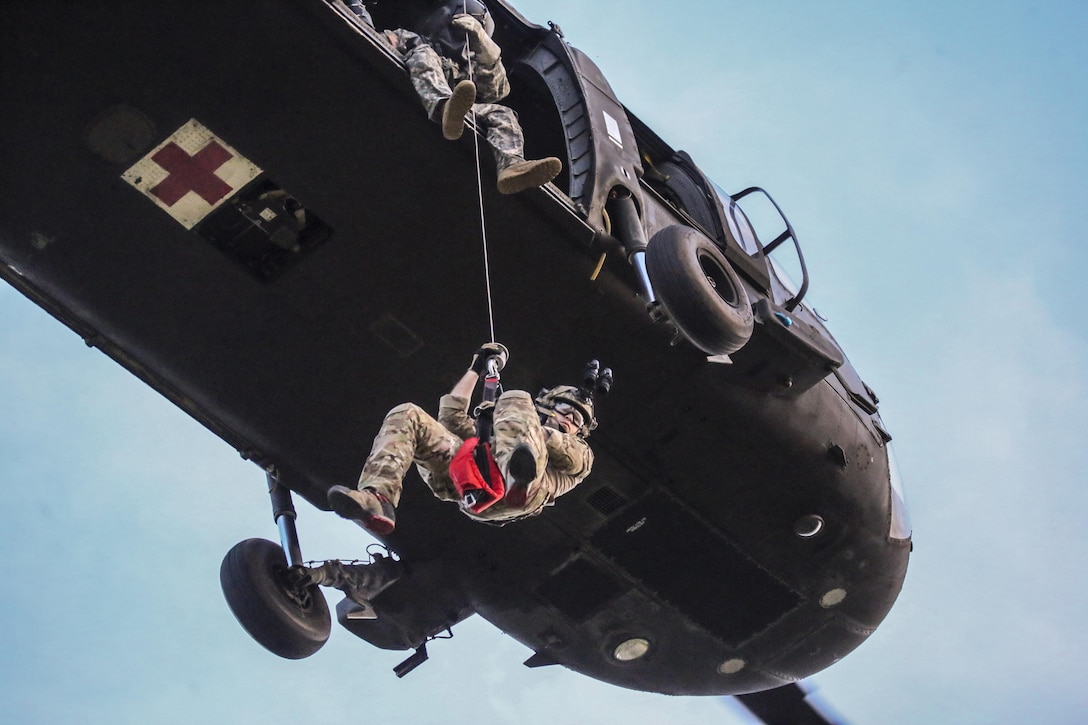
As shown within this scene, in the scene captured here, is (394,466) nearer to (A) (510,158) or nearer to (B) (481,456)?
(B) (481,456)

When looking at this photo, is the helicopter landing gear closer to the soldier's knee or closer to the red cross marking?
the red cross marking

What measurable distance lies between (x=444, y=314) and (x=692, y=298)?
166cm

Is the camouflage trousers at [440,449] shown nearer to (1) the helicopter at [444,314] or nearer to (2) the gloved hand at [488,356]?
(2) the gloved hand at [488,356]

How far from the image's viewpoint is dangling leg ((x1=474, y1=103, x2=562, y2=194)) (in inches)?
315

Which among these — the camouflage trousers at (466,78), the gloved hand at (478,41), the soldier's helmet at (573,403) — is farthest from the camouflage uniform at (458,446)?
the gloved hand at (478,41)

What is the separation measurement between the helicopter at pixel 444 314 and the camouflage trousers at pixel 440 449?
5.64 feet

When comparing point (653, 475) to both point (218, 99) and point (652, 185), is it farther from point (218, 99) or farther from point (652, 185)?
point (218, 99)

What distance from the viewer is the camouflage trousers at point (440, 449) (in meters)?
6.54

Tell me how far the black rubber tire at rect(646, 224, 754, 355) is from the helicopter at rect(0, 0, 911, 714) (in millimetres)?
18

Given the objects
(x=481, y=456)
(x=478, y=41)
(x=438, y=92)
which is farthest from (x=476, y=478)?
(x=478, y=41)

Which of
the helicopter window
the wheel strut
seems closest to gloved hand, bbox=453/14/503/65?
the helicopter window

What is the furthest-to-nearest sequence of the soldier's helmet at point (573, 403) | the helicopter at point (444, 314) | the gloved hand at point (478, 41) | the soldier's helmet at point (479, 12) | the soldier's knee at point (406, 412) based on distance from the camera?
the soldier's helmet at point (479, 12) → the gloved hand at point (478, 41) → the helicopter at point (444, 314) → the soldier's helmet at point (573, 403) → the soldier's knee at point (406, 412)

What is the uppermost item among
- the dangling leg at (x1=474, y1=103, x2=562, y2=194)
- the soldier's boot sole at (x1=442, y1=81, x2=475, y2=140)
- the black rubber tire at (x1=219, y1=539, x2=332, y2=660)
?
the dangling leg at (x1=474, y1=103, x2=562, y2=194)

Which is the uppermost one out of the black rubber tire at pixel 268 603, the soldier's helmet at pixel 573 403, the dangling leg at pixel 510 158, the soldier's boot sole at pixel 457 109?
the dangling leg at pixel 510 158
